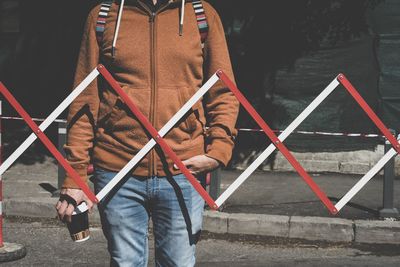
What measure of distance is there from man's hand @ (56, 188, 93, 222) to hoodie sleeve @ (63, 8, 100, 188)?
2 cm

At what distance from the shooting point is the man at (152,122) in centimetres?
254

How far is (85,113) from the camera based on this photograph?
8.63 ft

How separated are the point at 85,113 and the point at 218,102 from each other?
531mm

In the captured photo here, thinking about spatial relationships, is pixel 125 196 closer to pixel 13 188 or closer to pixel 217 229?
pixel 217 229

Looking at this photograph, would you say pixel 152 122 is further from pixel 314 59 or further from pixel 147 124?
pixel 314 59

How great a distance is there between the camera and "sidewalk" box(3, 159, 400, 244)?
656 cm

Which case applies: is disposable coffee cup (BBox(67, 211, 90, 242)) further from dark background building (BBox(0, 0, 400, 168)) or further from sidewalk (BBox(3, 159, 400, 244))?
dark background building (BBox(0, 0, 400, 168))

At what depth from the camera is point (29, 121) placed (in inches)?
131

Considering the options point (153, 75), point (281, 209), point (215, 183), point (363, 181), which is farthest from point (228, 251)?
point (153, 75)

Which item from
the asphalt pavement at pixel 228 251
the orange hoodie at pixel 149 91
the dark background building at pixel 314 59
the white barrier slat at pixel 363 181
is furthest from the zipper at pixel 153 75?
the dark background building at pixel 314 59

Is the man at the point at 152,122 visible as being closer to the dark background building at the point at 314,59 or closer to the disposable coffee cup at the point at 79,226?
the disposable coffee cup at the point at 79,226

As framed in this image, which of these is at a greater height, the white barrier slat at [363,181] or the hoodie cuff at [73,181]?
the hoodie cuff at [73,181]

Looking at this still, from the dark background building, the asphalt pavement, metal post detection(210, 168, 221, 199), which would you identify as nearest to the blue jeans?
the asphalt pavement

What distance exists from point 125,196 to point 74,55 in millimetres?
10115
